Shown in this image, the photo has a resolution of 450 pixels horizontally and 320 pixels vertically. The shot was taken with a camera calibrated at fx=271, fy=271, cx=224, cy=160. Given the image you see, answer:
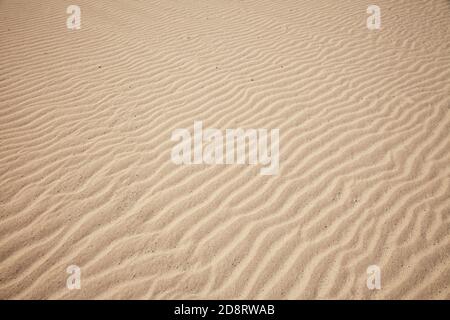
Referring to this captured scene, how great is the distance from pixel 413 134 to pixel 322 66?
233 cm

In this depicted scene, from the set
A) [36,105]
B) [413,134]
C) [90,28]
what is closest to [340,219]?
[413,134]

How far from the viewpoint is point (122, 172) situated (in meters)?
3.42

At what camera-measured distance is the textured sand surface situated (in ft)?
8.49

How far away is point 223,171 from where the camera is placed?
3.47 metres

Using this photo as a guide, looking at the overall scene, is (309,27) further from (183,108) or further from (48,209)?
(48,209)

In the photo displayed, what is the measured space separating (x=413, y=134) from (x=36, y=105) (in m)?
5.87

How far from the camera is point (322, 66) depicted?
217 inches

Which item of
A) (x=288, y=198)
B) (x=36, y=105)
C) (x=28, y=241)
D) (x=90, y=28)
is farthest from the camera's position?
(x=90, y=28)

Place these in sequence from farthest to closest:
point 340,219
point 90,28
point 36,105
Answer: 1. point 90,28
2. point 36,105
3. point 340,219

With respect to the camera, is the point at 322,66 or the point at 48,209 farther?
the point at 322,66

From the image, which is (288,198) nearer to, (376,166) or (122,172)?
(376,166)

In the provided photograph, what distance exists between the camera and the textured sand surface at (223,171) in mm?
2588
